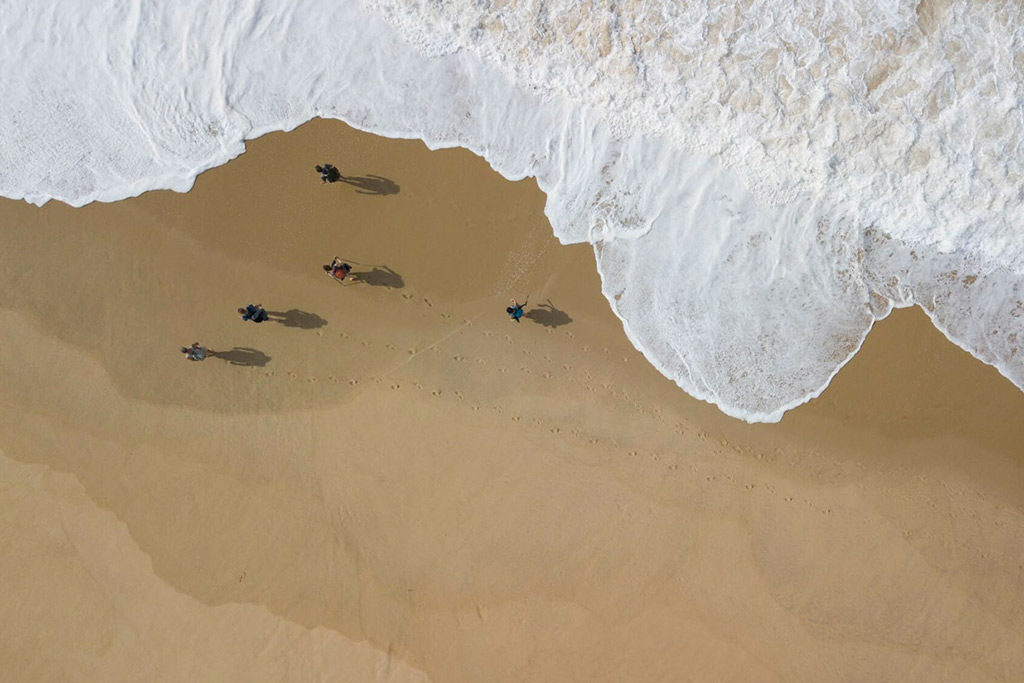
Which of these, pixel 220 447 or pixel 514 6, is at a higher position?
pixel 514 6

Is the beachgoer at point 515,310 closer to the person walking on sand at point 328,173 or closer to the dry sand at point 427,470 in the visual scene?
the dry sand at point 427,470

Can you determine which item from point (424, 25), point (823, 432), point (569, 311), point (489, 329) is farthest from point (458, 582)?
point (424, 25)

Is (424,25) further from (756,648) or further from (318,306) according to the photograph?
(756,648)

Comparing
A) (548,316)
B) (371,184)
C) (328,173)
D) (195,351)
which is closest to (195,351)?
(195,351)

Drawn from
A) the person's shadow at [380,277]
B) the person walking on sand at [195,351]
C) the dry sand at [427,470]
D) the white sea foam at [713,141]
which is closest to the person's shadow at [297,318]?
the dry sand at [427,470]

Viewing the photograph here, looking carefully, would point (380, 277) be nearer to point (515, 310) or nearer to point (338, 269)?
point (338, 269)

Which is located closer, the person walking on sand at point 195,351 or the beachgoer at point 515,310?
the beachgoer at point 515,310
